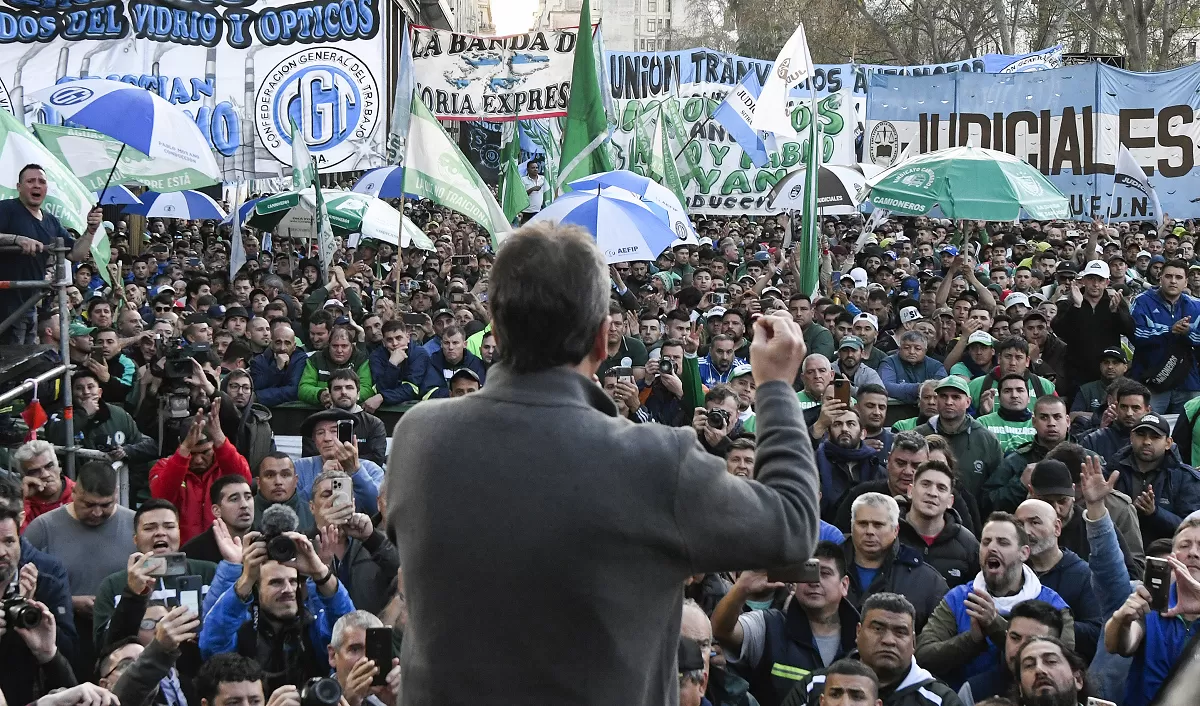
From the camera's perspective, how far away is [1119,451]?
25.6ft

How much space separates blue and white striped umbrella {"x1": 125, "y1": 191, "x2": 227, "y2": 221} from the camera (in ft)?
61.1

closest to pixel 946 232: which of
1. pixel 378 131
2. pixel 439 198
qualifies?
pixel 378 131

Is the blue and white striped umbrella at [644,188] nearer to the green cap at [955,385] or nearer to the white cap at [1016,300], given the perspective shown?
the white cap at [1016,300]

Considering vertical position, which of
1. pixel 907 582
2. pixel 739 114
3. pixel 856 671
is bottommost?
pixel 907 582

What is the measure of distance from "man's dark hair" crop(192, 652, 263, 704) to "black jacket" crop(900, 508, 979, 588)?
3102mm

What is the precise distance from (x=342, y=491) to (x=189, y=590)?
758 millimetres

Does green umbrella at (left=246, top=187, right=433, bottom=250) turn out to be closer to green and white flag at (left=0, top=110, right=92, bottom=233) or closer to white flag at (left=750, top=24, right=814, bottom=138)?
white flag at (left=750, top=24, right=814, bottom=138)

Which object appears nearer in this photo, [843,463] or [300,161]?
[843,463]

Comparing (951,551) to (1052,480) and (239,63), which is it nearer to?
(1052,480)

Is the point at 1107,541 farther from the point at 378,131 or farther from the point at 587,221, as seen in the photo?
the point at 378,131

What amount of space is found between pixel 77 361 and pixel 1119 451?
6.29 metres

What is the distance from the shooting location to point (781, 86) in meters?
16.2

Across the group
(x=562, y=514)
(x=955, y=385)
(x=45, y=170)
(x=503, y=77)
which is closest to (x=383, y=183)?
(x=503, y=77)

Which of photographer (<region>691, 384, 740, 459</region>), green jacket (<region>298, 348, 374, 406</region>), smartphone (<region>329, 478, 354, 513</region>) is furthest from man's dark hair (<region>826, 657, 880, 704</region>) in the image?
green jacket (<region>298, 348, 374, 406</region>)
